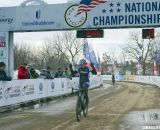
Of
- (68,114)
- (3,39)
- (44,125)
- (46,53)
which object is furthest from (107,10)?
(46,53)

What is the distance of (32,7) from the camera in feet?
81.6

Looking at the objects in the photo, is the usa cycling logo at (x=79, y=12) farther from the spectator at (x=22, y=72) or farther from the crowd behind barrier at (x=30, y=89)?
the spectator at (x=22, y=72)

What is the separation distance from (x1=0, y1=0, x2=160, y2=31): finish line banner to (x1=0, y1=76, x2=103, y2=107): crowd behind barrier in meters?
3.31

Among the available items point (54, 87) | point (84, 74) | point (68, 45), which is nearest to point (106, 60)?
point (68, 45)

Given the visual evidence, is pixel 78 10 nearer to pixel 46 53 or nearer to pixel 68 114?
pixel 68 114

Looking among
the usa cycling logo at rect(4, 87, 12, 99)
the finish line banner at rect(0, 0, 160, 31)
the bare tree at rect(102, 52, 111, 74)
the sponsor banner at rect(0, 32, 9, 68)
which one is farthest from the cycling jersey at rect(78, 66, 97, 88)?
the bare tree at rect(102, 52, 111, 74)

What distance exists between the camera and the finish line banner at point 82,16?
22.5 metres

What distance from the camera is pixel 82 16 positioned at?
23562 mm

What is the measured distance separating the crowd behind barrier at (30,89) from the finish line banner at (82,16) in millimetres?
3309

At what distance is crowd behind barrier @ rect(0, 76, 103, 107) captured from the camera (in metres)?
17.6

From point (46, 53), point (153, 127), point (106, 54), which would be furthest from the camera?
point (106, 54)

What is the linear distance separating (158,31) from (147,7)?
75403 millimetres

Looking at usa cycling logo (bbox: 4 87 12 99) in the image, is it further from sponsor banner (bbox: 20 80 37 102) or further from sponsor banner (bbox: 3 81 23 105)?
sponsor banner (bbox: 20 80 37 102)

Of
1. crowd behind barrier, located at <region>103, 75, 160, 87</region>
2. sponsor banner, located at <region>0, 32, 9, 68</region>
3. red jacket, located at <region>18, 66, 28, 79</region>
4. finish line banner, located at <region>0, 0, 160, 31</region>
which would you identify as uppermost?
finish line banner, located at <region>0, 0, 160, 31</region>
